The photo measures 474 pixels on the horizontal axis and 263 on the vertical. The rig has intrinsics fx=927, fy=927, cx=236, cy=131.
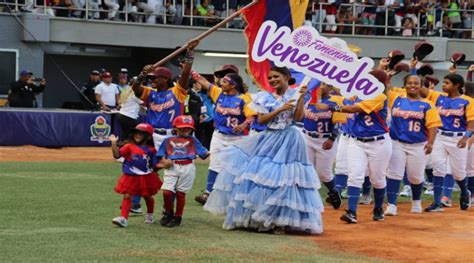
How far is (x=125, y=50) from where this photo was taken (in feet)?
104

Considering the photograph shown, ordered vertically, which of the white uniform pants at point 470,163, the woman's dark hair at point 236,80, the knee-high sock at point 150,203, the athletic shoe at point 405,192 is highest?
the woman's dark hair at point 236,80

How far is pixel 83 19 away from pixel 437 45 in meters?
12.8

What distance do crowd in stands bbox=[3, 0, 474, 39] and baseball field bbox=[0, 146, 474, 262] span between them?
15.3 metres

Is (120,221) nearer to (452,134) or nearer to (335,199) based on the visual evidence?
(335,199)

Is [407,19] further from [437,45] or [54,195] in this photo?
[54,195]

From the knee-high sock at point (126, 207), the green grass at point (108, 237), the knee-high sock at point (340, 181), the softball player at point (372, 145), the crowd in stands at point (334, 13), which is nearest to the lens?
the green grass at point (108, 237)

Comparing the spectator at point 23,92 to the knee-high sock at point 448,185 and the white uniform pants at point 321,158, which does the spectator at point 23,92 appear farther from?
the knee-high sock at point 448,185

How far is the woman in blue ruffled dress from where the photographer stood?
401 inches

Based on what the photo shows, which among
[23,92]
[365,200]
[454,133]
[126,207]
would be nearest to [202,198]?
[365,200]

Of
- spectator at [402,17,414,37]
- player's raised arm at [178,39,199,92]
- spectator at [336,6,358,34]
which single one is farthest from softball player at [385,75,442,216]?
spectator at [402,17,414,37]

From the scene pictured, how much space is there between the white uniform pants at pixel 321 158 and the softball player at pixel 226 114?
123cm

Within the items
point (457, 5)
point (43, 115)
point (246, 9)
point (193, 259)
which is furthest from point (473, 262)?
point (457, 5)

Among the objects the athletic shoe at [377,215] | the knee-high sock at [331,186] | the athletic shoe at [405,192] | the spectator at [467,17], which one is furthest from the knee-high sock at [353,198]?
the spectator at [467,17]

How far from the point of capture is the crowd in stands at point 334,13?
94.8 feet
